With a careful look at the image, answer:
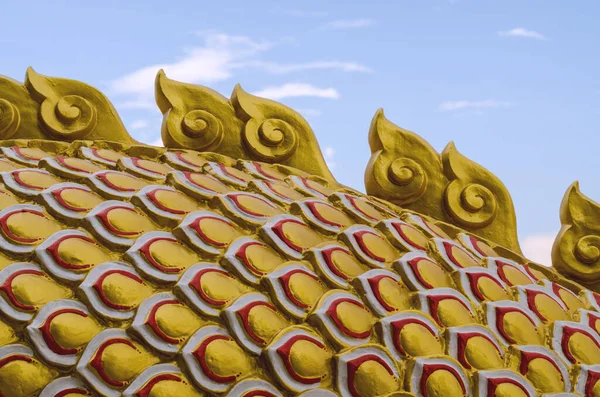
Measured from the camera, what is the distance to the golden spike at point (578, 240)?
2.93 m

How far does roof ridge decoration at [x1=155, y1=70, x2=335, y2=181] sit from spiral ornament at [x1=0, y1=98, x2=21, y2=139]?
48 cm

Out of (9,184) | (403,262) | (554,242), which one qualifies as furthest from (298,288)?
(554,242)

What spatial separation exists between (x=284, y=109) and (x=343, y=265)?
825mm

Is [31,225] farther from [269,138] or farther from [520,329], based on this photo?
[520,329]

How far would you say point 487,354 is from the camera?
91.6 inches

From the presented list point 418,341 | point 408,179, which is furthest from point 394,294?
point 408,179

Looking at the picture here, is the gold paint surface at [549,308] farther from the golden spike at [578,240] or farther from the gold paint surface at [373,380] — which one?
the gold paint surface at [373,380]

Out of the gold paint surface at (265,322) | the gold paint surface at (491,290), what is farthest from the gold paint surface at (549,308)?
the gold paint surface at (265,322)

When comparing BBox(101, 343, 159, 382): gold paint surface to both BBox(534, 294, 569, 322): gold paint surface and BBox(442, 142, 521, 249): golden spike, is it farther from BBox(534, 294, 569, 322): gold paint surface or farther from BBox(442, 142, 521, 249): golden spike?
BBox(442, 142, 521, 249): golden spike

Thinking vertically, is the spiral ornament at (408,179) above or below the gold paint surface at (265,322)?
above

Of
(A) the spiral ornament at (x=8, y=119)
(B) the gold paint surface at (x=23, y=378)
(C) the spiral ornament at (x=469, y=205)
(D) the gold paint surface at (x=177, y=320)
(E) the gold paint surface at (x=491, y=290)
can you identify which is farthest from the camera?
(C) the spiral ornament at (x=469, y=205)

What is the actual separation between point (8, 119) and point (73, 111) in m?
0.21

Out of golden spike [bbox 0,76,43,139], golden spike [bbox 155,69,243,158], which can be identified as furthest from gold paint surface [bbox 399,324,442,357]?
golden spike [bbox 0,76,43,139]

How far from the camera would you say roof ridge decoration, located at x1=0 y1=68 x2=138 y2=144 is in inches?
114
